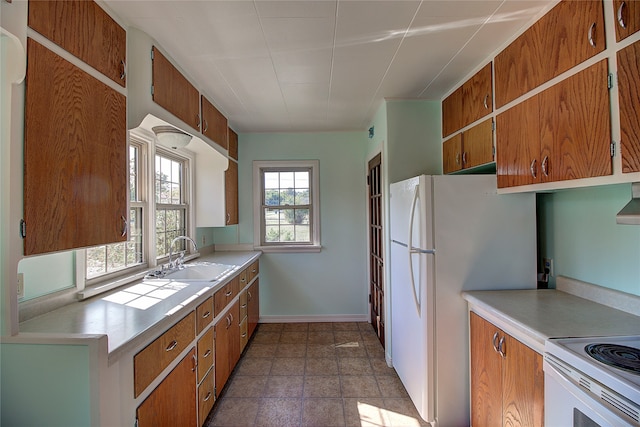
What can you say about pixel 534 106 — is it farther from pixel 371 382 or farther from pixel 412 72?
pixel 371 382

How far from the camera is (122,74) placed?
4.85 feet

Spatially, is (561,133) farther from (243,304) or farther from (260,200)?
(260,200)

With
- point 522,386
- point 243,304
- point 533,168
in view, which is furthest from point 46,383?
point 533,168

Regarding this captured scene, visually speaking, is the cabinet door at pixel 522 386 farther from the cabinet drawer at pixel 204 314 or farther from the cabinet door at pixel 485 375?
the cabinet drawer at pixel 204 314

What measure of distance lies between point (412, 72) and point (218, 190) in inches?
89.5

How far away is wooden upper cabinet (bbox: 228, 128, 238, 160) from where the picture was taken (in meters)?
3.40

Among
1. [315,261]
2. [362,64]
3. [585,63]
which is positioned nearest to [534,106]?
[585,63]

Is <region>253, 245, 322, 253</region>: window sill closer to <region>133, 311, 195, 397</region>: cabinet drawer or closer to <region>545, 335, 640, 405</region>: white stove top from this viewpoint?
<region>133, 311, 195, 397</region>: cabinet drawer

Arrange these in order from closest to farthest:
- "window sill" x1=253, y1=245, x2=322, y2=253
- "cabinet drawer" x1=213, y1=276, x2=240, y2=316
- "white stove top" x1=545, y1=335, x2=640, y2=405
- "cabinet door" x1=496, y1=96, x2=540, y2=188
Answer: "white stove top" x1=545, y1=335, x2=640, y2=405 → "cabinet door" x1=496, y1=96, x2=540, y2=188 → "cabinet drawer" x1=213, y1=276, x2=240, y2=316 → "window sill" x1=253, y1=245, x2=322, y2=253

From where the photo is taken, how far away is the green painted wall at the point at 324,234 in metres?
3.80

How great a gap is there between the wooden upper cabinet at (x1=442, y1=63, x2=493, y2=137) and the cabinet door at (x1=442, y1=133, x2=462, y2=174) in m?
0.08

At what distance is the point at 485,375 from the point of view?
1.63m

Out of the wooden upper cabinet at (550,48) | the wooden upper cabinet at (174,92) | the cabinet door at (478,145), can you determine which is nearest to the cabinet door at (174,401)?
the wooden upper cabinet at (174,92)

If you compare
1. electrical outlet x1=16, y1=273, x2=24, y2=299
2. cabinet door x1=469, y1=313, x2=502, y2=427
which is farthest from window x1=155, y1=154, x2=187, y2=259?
cabinet door x1=469, y1=313, x2=502, y2=427
